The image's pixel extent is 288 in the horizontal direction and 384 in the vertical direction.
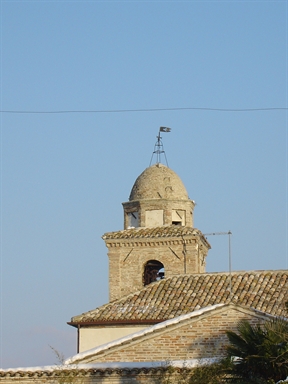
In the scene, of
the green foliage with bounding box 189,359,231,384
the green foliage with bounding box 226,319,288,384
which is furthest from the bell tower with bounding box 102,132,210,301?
the green foliage with bounding box 226,319,288,384

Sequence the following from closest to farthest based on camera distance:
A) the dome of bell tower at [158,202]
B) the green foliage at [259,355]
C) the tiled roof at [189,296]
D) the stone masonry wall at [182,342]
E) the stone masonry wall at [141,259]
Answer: the green foliage at [259,355], the stone masonry wall at [182,342], the tiled roof at [189,296], the stone masonry wall at [141,259], the dome of bell tower at [158,202]

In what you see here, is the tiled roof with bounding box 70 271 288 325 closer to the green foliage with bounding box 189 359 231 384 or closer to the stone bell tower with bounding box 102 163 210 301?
the stone bell tower with bounding box 102 163 210 301

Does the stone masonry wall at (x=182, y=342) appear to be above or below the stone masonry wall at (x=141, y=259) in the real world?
below

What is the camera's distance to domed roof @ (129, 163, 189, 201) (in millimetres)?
30016

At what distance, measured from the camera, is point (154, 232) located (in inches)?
1153

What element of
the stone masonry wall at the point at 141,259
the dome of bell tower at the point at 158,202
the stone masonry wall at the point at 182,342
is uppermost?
the dome of bell tower at the point at 158,202

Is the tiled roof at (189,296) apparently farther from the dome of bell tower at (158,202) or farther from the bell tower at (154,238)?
the dome of bell tower at (158,202)

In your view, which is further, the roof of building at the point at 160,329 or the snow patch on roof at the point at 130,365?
the roof of building at the point at 160,329

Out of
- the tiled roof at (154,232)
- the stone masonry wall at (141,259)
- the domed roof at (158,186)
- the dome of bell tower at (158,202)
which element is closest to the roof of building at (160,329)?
the stone masonry wall at (141,259)

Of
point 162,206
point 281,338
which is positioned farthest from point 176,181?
point 281,338

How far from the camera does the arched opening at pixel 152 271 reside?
29.7 metres

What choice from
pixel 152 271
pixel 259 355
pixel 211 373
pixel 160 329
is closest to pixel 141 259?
pixel 152 271

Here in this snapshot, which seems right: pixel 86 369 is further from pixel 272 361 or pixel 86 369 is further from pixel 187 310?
pixel 187 310

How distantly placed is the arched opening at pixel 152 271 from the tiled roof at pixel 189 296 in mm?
2529
